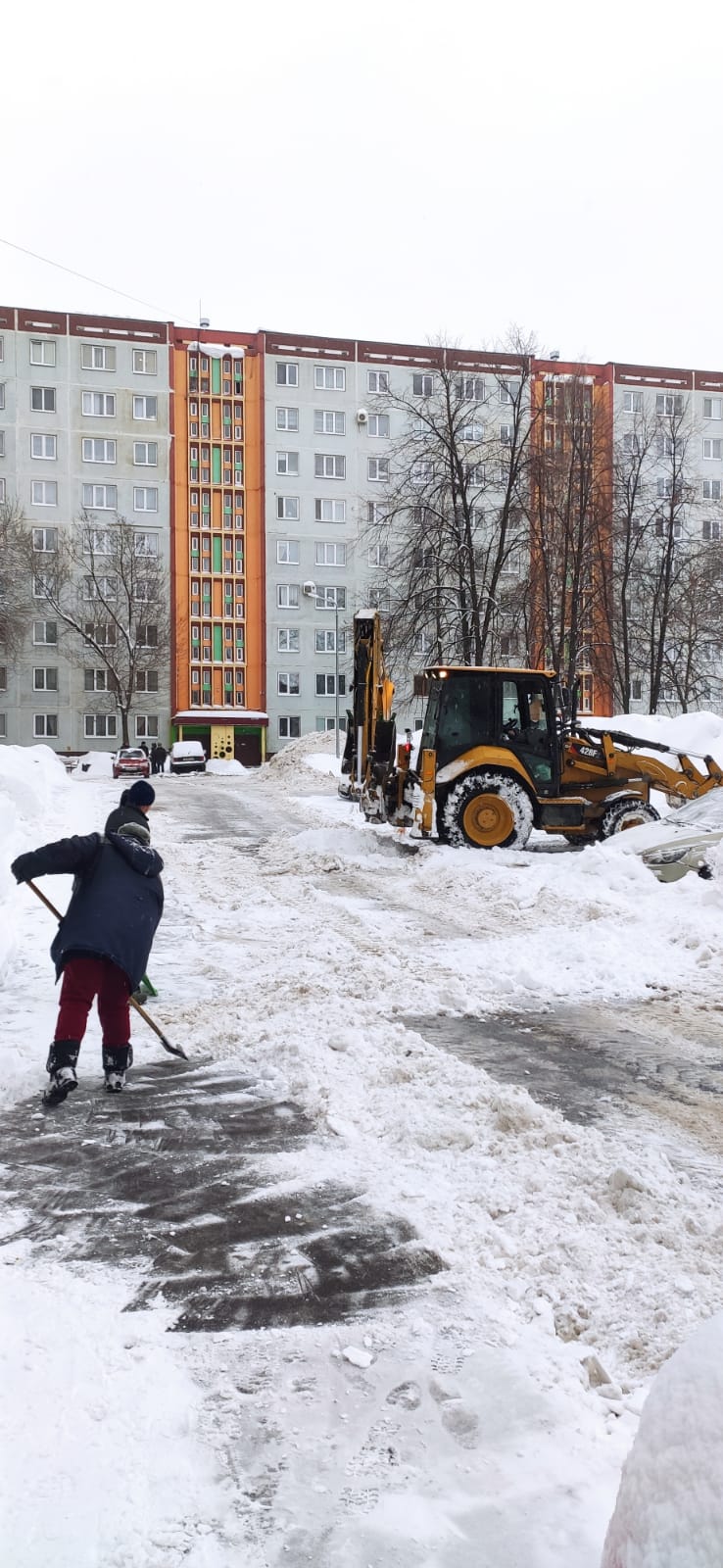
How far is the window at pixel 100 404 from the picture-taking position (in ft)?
184

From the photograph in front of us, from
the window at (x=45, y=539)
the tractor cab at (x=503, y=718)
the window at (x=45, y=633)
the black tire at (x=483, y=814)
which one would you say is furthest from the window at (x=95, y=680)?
the black tire at (x=483, y=814)

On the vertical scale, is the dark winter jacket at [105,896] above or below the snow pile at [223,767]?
above

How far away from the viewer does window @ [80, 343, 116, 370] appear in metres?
55.9

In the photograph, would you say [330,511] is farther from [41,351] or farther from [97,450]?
[41,351]

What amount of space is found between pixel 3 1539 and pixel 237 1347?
0.89 meters

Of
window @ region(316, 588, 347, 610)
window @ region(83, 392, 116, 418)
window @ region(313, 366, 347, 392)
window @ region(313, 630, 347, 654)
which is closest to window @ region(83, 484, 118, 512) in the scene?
window @ region(83, 392, 116, 418)

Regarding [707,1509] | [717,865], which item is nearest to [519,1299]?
[707,1509]

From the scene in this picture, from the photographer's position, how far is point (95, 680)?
184ft

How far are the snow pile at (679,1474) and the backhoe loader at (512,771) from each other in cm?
1279

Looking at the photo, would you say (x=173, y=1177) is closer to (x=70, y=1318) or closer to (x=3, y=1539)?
(x=70, y=1318)

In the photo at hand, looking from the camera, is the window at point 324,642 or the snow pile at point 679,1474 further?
the window at point 324,642

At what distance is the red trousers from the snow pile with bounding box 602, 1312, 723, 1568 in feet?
13.1

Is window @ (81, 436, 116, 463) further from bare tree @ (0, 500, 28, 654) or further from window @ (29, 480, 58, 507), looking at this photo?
bare tree @ (0, 500, 28, 654)

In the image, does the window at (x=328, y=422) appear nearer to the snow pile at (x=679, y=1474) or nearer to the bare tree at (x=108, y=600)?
the bare tree at (x=108, y=600)
